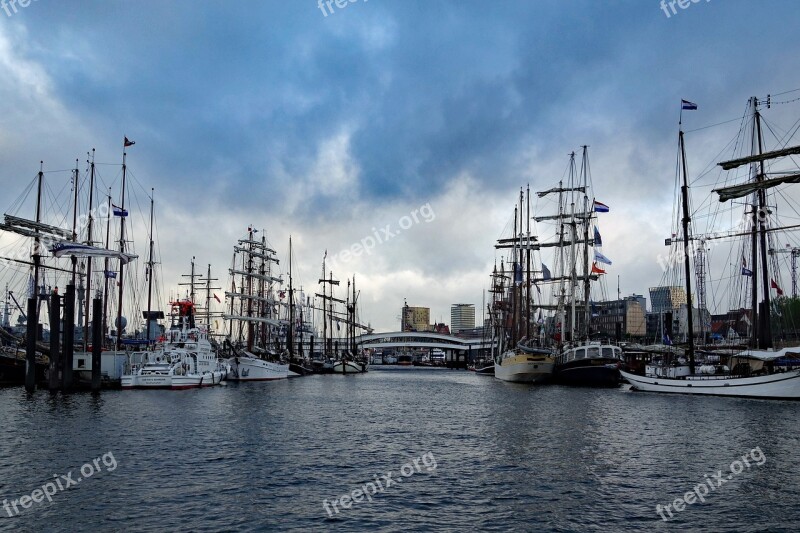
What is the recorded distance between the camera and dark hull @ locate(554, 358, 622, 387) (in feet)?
252

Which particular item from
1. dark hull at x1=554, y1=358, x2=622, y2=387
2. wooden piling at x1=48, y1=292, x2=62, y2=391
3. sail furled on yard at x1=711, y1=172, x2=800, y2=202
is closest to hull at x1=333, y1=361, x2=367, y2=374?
dark hull at x1=554, y1=358, x2=622, y2=387

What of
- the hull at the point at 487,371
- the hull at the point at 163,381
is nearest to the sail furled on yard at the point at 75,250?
the hull at the point at 163,381

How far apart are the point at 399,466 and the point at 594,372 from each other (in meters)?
55.5

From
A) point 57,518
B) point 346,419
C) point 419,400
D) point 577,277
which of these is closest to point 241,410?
point 346,419

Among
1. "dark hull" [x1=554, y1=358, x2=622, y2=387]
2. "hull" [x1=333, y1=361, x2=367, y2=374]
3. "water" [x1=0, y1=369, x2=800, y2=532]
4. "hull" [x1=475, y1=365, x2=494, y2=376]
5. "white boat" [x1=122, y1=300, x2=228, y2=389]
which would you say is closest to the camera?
"water" [x1=0, y1=369, x2=800, y2=532]

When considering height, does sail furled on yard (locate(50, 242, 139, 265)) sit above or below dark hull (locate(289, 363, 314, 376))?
above

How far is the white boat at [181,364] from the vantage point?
2650 inches

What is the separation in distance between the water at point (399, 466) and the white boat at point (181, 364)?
18.5 metres

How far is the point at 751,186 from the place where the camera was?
57.5 m

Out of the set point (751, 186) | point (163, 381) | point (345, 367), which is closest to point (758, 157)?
point (751, 186)

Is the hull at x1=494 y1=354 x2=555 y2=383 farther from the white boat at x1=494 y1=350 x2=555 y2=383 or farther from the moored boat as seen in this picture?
the moored boat

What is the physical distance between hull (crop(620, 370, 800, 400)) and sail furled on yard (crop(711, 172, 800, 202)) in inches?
652

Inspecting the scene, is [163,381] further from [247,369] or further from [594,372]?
[594,372]

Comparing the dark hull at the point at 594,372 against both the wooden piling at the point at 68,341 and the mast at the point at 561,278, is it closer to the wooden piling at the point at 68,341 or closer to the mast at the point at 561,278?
the mast at the point at 561,278
